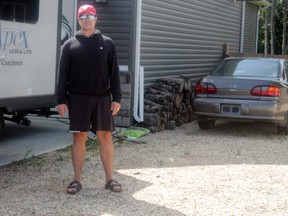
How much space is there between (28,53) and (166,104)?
3903mm

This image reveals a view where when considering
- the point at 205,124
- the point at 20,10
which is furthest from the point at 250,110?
the point at 20,10

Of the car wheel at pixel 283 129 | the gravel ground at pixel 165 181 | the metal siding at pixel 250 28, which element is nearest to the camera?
the gravel ground at pixel 165 181

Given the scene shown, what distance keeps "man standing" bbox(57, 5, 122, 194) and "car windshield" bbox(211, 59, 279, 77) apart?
5.23m

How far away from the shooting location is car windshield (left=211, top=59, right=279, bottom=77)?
1051 centimetres

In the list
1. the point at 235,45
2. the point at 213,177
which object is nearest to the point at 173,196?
the point at 213,177

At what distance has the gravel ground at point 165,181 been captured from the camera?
5.46 m

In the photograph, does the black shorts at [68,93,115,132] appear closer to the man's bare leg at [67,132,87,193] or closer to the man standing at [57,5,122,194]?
the man standing at [57,5,122,194]

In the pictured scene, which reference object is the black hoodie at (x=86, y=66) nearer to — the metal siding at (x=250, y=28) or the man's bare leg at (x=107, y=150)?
the man's bare leg at (x=107, y=150)

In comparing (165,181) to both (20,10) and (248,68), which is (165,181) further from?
(248,68)

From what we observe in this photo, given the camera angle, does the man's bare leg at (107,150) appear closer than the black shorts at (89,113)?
No

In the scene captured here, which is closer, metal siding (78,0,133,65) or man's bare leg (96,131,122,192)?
man's bare leg (96,131,122,192)

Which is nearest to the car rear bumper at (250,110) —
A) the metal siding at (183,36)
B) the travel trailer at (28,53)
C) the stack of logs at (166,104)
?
the stack of logs at (166,104)

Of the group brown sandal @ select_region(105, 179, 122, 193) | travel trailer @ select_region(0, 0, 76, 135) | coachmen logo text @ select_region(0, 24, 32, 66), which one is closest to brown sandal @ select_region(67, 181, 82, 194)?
brown sandal @ select_region(105, 179, 122, 193)

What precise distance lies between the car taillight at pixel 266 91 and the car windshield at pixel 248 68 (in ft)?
2.14
